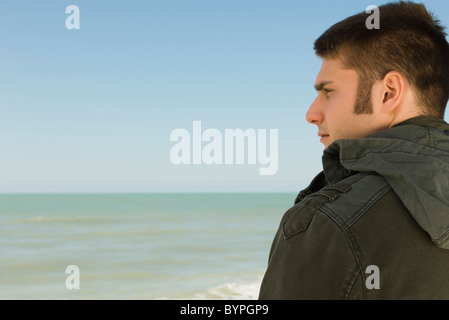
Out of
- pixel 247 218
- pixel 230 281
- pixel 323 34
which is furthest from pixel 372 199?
pixel 247 218

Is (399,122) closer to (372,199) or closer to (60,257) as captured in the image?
(372,199)

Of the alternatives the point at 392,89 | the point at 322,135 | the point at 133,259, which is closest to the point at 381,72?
the point at 392,89

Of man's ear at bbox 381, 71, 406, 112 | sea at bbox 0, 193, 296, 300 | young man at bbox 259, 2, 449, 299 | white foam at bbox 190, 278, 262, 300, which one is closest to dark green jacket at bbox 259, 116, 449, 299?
young man at bbox 259, 2, 449, 299

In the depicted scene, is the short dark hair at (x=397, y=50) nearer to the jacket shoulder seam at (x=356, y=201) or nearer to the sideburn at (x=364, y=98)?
the sideburn at (x=364, y=98)

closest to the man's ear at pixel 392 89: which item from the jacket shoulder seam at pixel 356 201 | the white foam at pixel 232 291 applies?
the jacket shoulder seam at pixel 356 201

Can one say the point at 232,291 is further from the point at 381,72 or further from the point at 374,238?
the point at 374,238

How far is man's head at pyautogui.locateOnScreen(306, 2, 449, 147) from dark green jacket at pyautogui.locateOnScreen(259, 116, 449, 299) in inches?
11.3

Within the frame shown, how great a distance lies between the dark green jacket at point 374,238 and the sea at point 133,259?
7657mm

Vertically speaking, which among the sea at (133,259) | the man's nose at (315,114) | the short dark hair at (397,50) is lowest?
the sea at (133,259)

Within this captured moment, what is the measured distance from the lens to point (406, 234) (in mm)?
1221

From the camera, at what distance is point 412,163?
1.25 m

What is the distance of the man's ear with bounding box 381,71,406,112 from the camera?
1.54 meters

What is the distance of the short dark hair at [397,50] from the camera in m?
1.57

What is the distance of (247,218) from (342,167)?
2625cm
